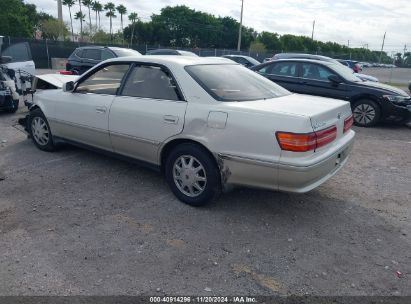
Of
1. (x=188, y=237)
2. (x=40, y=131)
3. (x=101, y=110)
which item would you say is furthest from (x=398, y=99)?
(x=40, y=131)

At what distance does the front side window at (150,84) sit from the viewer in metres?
4.17

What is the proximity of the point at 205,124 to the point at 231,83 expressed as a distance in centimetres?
75

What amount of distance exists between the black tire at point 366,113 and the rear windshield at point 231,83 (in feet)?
16.6

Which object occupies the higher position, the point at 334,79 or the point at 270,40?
the point at 270,40

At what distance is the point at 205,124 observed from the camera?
3.75 m

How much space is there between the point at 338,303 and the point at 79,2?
90406 millimetres

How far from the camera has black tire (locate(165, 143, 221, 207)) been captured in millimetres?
3814

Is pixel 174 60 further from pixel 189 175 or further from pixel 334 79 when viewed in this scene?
pixel 334 79

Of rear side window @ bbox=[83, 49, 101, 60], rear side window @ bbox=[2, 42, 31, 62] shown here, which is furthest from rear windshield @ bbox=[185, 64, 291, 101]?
rear side window @ bbox=[83, 49, 101, 60]

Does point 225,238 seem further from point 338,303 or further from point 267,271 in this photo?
point 338,303

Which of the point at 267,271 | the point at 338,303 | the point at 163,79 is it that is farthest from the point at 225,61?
the point at 338,303

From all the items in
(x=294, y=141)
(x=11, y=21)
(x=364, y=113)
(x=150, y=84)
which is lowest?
(x=364, y=113)

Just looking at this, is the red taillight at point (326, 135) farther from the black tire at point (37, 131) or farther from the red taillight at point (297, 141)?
the black tire at point (37, 131)

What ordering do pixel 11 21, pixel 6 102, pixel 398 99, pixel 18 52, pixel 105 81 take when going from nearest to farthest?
pixel 105 81 → pixel 6 102 → pixel 398 99 → pixel 18 52 → pixel 11 21
